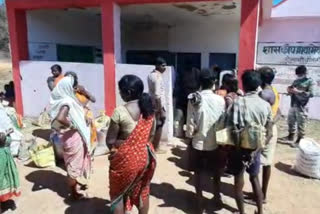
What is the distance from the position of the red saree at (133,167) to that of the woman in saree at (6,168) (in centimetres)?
138

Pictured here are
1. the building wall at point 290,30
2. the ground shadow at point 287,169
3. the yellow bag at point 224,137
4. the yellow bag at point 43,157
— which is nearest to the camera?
the yellow bag at point 224,137

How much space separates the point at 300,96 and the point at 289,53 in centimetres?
289

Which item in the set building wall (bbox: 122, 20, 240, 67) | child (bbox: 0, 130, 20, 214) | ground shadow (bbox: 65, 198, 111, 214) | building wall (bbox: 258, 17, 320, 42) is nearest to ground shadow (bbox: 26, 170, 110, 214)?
ground shadow (bbox: 65, 198, 111, 214)

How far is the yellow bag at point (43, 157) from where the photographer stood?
466cm

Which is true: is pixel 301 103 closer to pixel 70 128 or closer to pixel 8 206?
pixel 70 128

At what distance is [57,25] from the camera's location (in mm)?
8672

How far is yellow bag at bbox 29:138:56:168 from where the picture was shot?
466 cm

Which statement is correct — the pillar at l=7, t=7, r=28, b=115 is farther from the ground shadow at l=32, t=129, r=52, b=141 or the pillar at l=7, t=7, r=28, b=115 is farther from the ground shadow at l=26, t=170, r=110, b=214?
the ground shadow at l=26, t=170, r=110, b=214

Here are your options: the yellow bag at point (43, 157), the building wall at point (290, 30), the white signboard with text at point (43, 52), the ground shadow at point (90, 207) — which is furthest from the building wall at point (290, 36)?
the ground shadow at point (90, 207)

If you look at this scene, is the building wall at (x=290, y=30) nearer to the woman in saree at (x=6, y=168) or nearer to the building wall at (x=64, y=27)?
the building wall at (x=64, y=27)

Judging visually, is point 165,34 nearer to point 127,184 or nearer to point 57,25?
point 57,25

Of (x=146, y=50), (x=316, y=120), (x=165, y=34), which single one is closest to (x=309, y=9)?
(x=316, y=120)

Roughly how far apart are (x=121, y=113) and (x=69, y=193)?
185 cm

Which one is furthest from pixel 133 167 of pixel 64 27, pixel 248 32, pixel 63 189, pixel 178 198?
pixel 64 27
